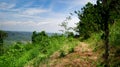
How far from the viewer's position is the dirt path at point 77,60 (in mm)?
12625

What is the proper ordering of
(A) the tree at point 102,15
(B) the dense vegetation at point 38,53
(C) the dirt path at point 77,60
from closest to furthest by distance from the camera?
(A) the tree at point 102,15 → (C) the dirt path at point 77,60 → (B) the dense vegetation at point 38,53

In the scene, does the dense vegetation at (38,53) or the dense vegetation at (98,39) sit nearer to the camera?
the dense vegetation at (98,39)

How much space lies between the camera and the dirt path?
12.6 meters

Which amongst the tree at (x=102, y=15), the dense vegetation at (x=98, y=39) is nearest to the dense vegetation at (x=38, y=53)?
the dense vegetation at (x=98, y=39)

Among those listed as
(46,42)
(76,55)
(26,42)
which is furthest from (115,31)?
(26,42)

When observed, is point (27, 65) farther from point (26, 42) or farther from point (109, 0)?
point (26, 42)

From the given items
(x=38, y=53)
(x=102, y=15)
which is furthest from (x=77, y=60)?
(x=38, y=53)

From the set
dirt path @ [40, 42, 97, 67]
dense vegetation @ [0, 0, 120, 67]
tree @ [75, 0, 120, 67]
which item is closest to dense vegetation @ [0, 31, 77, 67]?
dense vegetation @ [0, 0, 120, 67]

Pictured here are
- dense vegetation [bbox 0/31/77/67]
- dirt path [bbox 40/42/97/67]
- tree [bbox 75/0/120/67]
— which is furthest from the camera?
dense vegetation [bbox 0/31/77/67]

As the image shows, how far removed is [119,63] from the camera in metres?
11.5

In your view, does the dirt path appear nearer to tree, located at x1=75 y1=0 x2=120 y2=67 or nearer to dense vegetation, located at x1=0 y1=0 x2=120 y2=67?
dense vegetation, located at x1=0 y1=0 x2=120 y2=67

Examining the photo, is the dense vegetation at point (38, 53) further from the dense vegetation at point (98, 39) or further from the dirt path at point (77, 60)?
the dirt path at point (77, 60)

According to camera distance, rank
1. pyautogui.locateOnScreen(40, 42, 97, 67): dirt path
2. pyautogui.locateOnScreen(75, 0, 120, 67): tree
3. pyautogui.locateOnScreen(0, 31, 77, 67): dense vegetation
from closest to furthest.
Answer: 1. pyautogui.locateOnScreen(75, 0, 120, 67): tree
2. pyautogui.locateOnScreen(40, 42, 97, 67): dirt path
3. pyautogui.locateOnScreen(0, 31, 77, 67): dense vegetation

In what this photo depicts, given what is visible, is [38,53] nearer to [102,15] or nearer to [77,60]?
[77,60]
